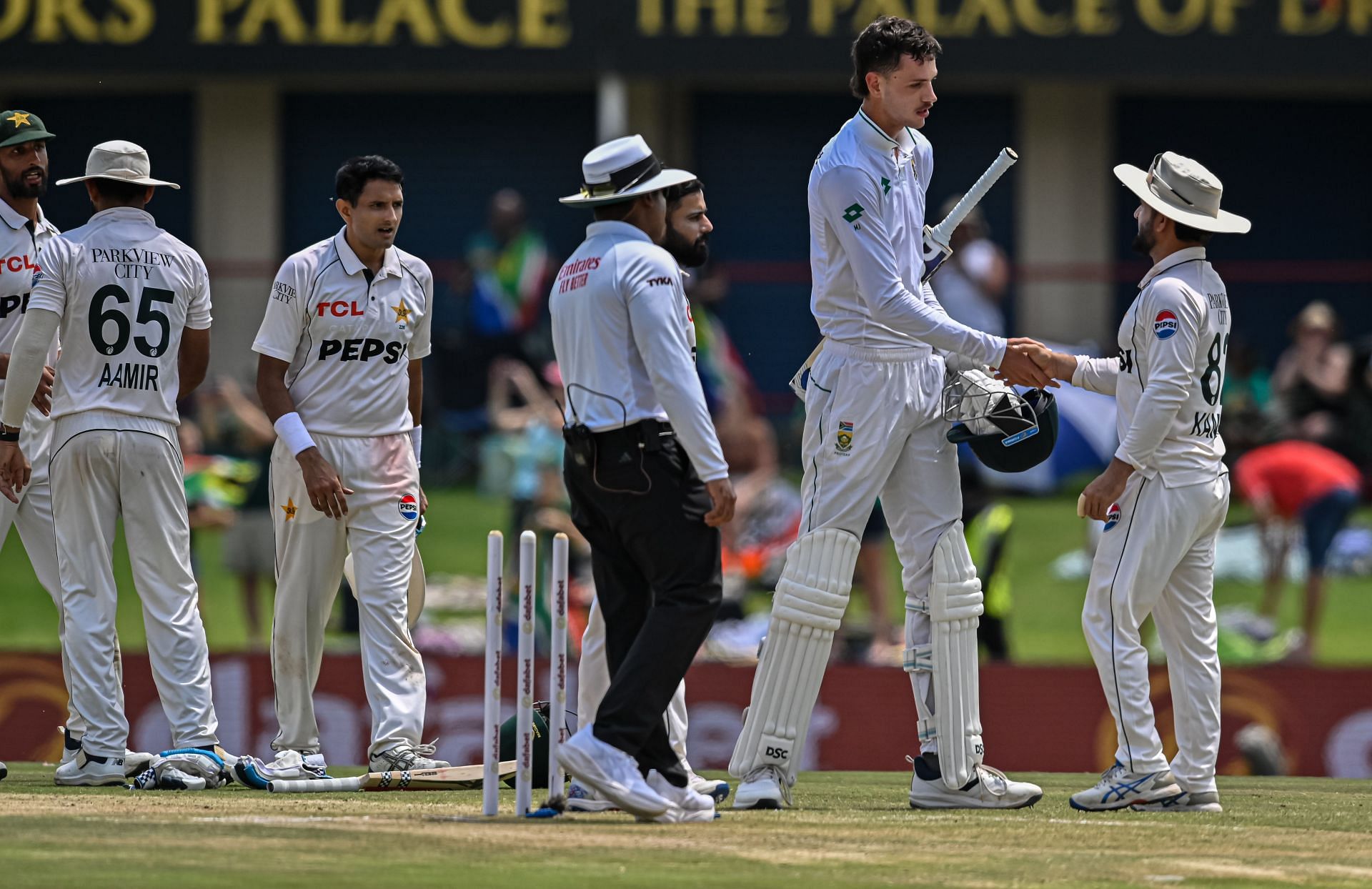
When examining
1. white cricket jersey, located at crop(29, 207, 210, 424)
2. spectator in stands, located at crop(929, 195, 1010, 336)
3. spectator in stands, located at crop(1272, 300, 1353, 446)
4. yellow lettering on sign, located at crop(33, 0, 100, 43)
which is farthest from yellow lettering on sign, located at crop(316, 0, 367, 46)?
white cricket jersey, located at crop(29, 207, 210, 424)

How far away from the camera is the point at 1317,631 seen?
15.2m

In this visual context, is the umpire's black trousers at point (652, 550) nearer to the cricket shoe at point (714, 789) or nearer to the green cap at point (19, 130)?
the cricket shoe at point (714, 789)

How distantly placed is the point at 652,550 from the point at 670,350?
→ 0.65 meters

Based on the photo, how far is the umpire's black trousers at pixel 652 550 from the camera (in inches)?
269

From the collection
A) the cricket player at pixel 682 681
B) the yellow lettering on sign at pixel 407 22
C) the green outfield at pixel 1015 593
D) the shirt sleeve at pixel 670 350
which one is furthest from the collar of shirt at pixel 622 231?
the yellow lettering on sign at pixel 407 22

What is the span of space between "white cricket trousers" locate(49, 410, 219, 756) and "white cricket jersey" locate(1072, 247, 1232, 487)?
3527 millimetres

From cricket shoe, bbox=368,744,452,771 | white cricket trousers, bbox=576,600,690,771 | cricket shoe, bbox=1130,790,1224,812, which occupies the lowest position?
cricket shoe, bbox=1130,790,1224,812

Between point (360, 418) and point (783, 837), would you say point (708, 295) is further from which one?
point (783, 837)

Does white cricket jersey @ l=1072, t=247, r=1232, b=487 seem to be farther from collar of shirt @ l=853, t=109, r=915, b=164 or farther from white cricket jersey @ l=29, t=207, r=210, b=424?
white cricket jersey @ l=29, t=207, r=210, b=424

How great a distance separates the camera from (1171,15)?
1903 centimetres

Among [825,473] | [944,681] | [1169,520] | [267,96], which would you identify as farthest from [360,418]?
[267,96]

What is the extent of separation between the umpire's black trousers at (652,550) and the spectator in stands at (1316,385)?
34.3ft

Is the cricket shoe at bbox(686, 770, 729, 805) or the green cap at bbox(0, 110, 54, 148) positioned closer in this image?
the cricket shoe at bbox(686, 770, 729, 805)

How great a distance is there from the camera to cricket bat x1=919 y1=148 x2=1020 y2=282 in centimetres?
795
